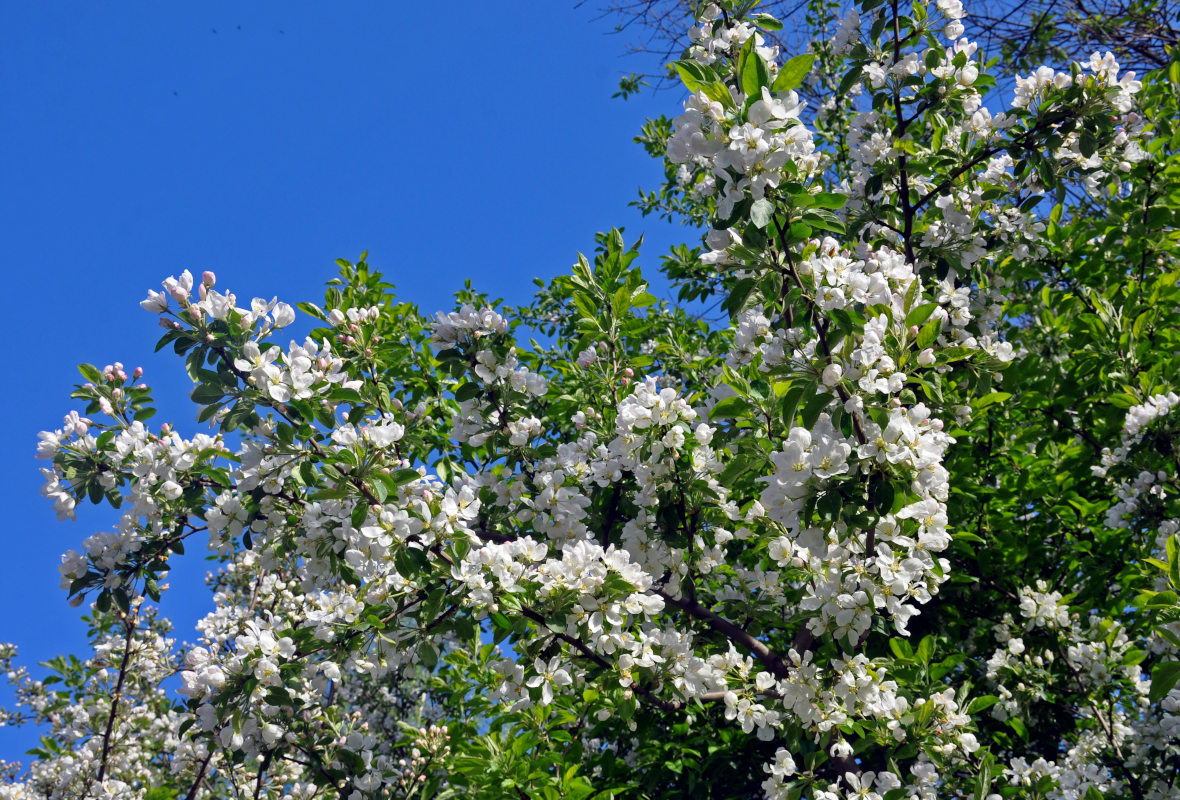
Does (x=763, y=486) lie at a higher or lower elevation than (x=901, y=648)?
higher

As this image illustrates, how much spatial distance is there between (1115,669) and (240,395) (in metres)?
3.92

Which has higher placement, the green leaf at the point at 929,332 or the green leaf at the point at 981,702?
the green leaf at the point at 929,332

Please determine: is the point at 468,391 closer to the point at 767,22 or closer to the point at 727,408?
the point at 727,408

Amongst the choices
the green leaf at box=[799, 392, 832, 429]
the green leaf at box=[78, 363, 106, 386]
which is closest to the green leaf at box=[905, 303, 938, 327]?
the green leaf at box=[799, 392, 832, 429]

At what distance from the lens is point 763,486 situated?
3.65m

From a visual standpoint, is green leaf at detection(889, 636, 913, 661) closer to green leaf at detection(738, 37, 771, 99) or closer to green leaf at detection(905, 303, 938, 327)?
green leaf at detection(905, 303, 938, 327)

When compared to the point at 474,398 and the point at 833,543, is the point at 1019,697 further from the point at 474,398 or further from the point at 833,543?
the point at 474,398

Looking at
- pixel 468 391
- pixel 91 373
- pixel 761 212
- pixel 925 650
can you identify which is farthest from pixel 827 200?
pixel 91 373

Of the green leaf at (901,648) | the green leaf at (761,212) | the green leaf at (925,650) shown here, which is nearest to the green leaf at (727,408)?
the green leaf at (761,212)

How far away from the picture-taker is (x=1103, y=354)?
380 centimetres

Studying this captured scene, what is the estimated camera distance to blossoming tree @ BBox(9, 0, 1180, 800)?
2.54 m

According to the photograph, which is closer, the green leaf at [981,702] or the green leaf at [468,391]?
the green leaf at [981,702]

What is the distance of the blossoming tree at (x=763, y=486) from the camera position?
2.54m

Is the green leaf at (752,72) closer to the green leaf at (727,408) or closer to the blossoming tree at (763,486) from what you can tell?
the blossoming tree at (763,486)
